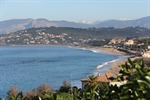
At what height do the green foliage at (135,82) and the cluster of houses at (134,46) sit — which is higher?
the green foliage at (135,82)

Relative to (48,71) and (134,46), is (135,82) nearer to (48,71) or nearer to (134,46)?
(48,71)

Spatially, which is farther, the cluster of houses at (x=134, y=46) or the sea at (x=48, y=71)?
the cluster of houses at (x=134, y=46)

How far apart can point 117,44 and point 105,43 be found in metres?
8.77

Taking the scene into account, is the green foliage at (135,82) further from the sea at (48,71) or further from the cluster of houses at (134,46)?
the cluster of houses at (134,46)

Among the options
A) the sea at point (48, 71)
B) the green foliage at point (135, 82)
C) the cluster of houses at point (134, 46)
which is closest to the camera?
the green foliage at point (135, 82)

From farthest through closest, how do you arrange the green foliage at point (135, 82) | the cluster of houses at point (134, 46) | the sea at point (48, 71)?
the cluster of houses at point (134, 46) → the sea at point (48, 71) → the green foliage at point (135, 82)

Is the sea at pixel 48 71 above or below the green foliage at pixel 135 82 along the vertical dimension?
below

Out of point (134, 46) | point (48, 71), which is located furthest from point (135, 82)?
point (134, 46)

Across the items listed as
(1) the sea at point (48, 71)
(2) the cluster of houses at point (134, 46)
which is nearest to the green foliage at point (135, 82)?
(1) the sea at point (48, 71)

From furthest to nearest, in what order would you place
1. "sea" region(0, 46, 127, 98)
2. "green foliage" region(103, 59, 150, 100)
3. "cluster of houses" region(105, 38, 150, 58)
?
1. "cluster of houses" region(105, 38, 150, 58)
2. "sea" region(0, 46, 127, 98)
3. "green foliage" region(103, 59, 150, 100)

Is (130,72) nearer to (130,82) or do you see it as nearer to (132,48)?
(130,82)

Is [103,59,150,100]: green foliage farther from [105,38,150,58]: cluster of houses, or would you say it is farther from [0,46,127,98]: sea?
[105,38,150,58]: cluster of houses

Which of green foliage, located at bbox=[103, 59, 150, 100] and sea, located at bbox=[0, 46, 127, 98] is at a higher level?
green foliage, located at bbox=[103, 59, 150, 100]

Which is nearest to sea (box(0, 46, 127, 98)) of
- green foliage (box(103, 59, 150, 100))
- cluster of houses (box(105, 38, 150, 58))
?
cluster of houses (box(105, 38, 150, 58))
